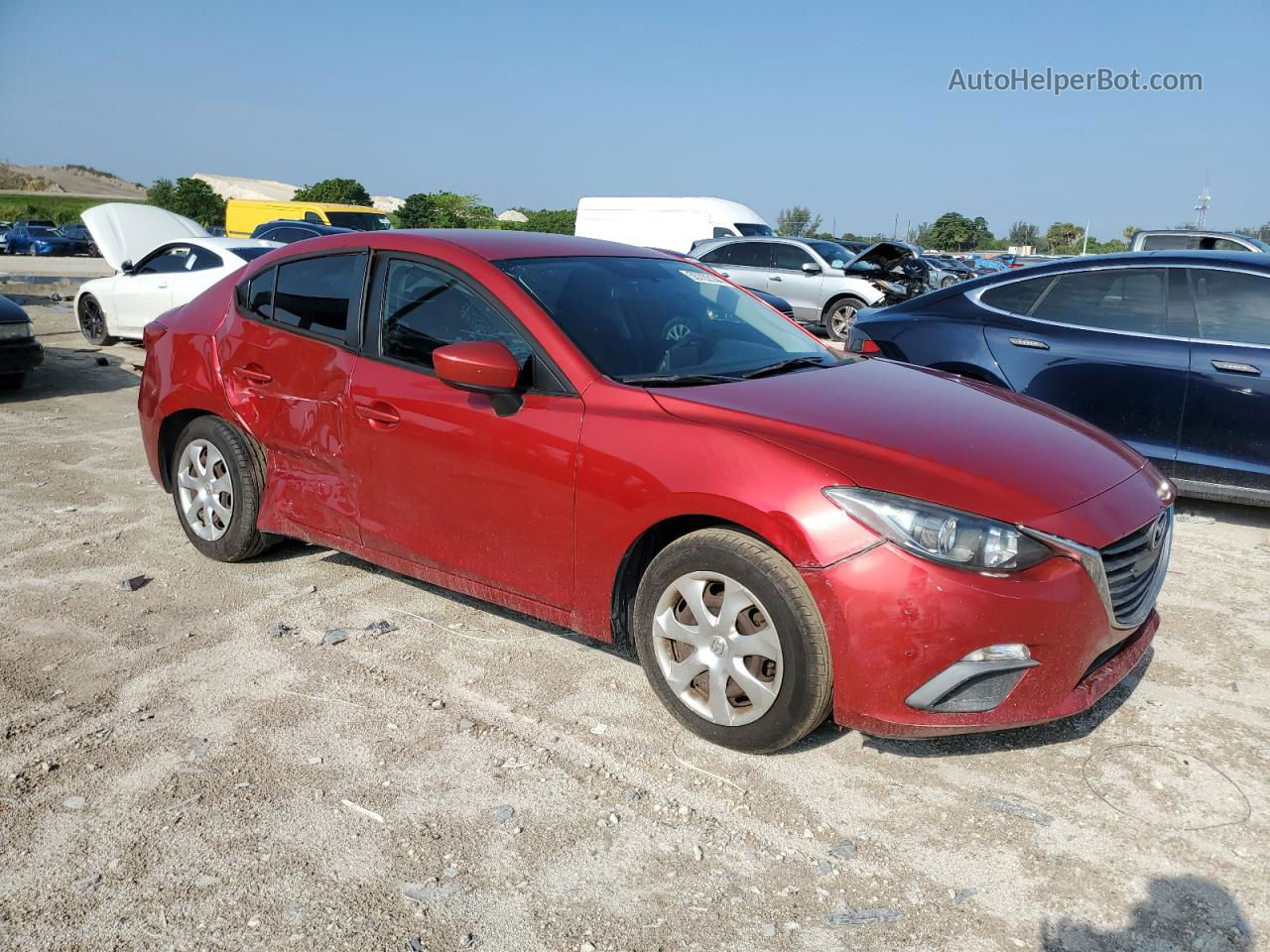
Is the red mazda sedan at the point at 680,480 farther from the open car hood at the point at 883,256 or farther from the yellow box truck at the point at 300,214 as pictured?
the yellow box truck at the point at 300,214

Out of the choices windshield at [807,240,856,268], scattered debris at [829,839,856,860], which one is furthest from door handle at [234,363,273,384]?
windshield at [807,240,856,268]

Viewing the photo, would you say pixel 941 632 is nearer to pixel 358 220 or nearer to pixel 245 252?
pixel 245 252

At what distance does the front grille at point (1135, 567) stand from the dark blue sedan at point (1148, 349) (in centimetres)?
238

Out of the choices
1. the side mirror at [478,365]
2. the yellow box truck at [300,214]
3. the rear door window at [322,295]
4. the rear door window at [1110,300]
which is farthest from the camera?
the yellow box truck at [300,214]

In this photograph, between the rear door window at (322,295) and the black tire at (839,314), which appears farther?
the black tire at (839,314)

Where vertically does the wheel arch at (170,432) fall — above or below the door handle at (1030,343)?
below

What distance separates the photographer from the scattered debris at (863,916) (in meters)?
2.57

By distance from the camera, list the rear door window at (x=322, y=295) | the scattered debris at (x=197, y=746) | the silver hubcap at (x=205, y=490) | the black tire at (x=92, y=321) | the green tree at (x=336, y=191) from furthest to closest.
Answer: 1. the green tree at (x=336, y=191)
2. the black tire at (x=92, y=321)
3. the silver hubcap at (x=205, y=490)
4. the rear door window at (x=322, y=295)
5. the scattered debris at (x=197, y=746)

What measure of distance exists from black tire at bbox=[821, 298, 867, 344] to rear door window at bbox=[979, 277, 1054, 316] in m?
9.61

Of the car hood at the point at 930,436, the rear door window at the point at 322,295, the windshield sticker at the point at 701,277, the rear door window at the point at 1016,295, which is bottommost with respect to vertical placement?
the car hood at the point at 930,436

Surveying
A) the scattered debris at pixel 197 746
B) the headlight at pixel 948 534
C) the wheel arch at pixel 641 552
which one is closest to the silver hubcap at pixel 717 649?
the wheel arch at pixel 641 552

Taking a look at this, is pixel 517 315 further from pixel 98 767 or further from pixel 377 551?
pixel 98 767

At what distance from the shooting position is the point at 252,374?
4.69 m

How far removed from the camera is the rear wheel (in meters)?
12.7
